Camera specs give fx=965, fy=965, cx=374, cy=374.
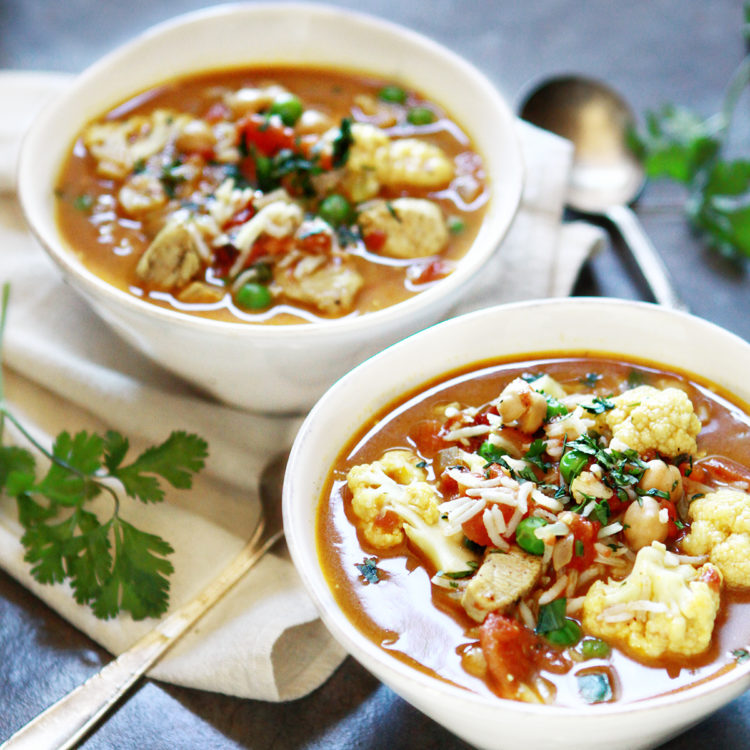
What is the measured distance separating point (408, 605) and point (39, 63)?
3885 mm

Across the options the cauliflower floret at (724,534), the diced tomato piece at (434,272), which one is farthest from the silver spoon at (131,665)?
the cauliflower floret at (724,534)

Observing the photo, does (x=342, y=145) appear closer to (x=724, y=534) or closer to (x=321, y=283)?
(x=321, y=283)

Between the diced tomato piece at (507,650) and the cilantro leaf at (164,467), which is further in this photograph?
the cilantro leaf at (164,467)

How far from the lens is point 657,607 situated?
88.2 inches

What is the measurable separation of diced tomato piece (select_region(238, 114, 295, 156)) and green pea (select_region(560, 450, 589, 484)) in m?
1.94

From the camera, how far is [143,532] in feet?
Result: 10.1

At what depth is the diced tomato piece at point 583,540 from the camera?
7.96 ft

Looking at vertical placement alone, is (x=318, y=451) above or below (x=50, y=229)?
above

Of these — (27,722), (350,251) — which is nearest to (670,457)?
(350,251)

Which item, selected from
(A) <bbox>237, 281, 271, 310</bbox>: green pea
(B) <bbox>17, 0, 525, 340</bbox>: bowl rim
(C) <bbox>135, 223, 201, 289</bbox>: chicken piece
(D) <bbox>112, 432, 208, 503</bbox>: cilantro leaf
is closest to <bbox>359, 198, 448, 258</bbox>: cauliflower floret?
(B) <bbox>17, 0, 525, 340</bbox>: bowl rim

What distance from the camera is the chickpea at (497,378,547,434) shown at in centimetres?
268

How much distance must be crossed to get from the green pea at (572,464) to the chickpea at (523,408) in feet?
0.60

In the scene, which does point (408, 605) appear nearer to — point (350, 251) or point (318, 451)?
point (318, 451)

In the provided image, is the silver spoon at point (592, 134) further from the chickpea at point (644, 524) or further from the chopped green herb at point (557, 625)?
the chopped green herb at point (557, 625)
